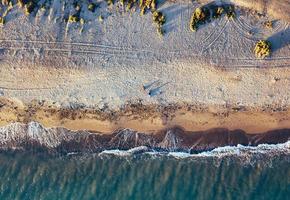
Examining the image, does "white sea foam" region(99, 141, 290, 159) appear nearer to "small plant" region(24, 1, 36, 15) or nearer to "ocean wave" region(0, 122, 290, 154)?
"ocean wave" region(0, 122, 290, 154)

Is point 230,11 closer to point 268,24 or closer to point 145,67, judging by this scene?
point 268,24

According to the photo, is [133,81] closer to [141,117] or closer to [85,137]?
[141,117]

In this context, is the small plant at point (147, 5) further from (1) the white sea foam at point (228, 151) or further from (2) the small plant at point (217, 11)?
(1) the white sea foam at point (228, 151)

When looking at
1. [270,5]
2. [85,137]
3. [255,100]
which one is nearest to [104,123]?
→ [85,137]

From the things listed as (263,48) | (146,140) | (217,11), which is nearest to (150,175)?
(146,140)

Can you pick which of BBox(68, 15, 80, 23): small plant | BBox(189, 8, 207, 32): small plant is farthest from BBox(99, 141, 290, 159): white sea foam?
BBox(68, 15, 80, 23): small plant
